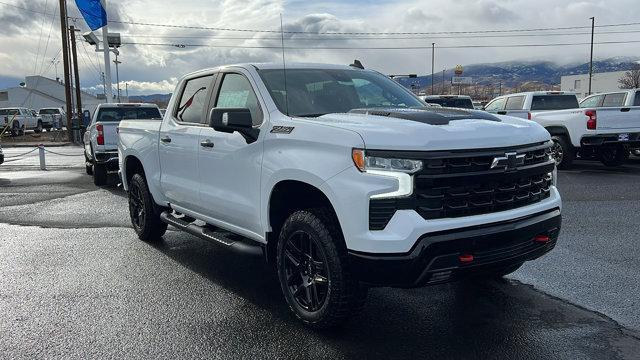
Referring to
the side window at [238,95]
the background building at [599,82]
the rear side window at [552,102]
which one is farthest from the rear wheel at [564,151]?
the background building at [599,82]

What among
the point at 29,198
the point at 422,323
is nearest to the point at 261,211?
the point at 422,323

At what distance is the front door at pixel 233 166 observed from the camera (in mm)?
4469

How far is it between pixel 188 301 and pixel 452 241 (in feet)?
8.12

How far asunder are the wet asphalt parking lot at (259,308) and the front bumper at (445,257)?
0.56 meters

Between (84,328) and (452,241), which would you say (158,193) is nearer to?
(84,328)

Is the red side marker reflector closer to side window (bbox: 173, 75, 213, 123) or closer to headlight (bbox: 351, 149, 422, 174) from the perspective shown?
headlight (bbox: 351, 149, 422, 174)

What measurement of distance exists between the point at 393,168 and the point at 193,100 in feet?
9.91

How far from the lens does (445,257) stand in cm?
343

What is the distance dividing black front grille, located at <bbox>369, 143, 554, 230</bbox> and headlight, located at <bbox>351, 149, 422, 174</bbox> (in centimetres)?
4

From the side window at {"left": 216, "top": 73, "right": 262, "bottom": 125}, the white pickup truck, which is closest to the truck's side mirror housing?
the side window at {"left": 216, "top": 73, "right": 262, "bottom": 125}

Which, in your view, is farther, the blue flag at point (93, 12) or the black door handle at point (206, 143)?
the blue flag at point (93, 12)

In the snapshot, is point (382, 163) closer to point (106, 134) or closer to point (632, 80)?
point (106, 134)

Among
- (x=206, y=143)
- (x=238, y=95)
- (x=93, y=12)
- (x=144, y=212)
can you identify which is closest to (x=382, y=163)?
(x=238, y=95)

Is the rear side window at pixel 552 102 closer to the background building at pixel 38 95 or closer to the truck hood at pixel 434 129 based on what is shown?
the truck hood at pixel 434 129
